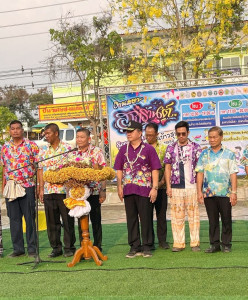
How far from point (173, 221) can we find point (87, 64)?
58.6ft

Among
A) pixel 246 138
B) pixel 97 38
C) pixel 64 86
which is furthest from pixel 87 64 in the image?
pixel 64 86

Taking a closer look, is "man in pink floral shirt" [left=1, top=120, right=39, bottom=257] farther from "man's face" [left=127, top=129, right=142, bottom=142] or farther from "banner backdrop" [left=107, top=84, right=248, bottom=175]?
"banner backdrop" [left=107, top=84, right=248, bottom=175]

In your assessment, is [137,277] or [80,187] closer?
[137,277]

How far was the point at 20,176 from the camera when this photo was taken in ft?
26.1

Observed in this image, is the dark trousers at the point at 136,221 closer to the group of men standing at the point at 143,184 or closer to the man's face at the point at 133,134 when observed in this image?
the group of men standing at the point at 143,184

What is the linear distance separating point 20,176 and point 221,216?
2.75 meters

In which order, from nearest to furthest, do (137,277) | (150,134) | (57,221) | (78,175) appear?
(137,277) < (78,175) < (57,221) < (150,134)

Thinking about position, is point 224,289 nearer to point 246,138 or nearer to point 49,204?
point 49,204

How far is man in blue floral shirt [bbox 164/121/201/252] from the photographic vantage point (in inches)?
305

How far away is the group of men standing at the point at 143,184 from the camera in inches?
294

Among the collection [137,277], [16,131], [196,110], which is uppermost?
[196,110]

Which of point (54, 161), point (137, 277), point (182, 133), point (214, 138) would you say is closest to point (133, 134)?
point (182, 133)

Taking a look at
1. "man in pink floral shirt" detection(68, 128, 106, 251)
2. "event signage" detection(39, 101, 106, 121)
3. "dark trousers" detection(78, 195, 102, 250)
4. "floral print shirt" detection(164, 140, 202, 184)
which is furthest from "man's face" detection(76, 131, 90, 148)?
"event signage" detection(39, 101, 106, 121)

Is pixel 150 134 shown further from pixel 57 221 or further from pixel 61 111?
pixel 61 111
